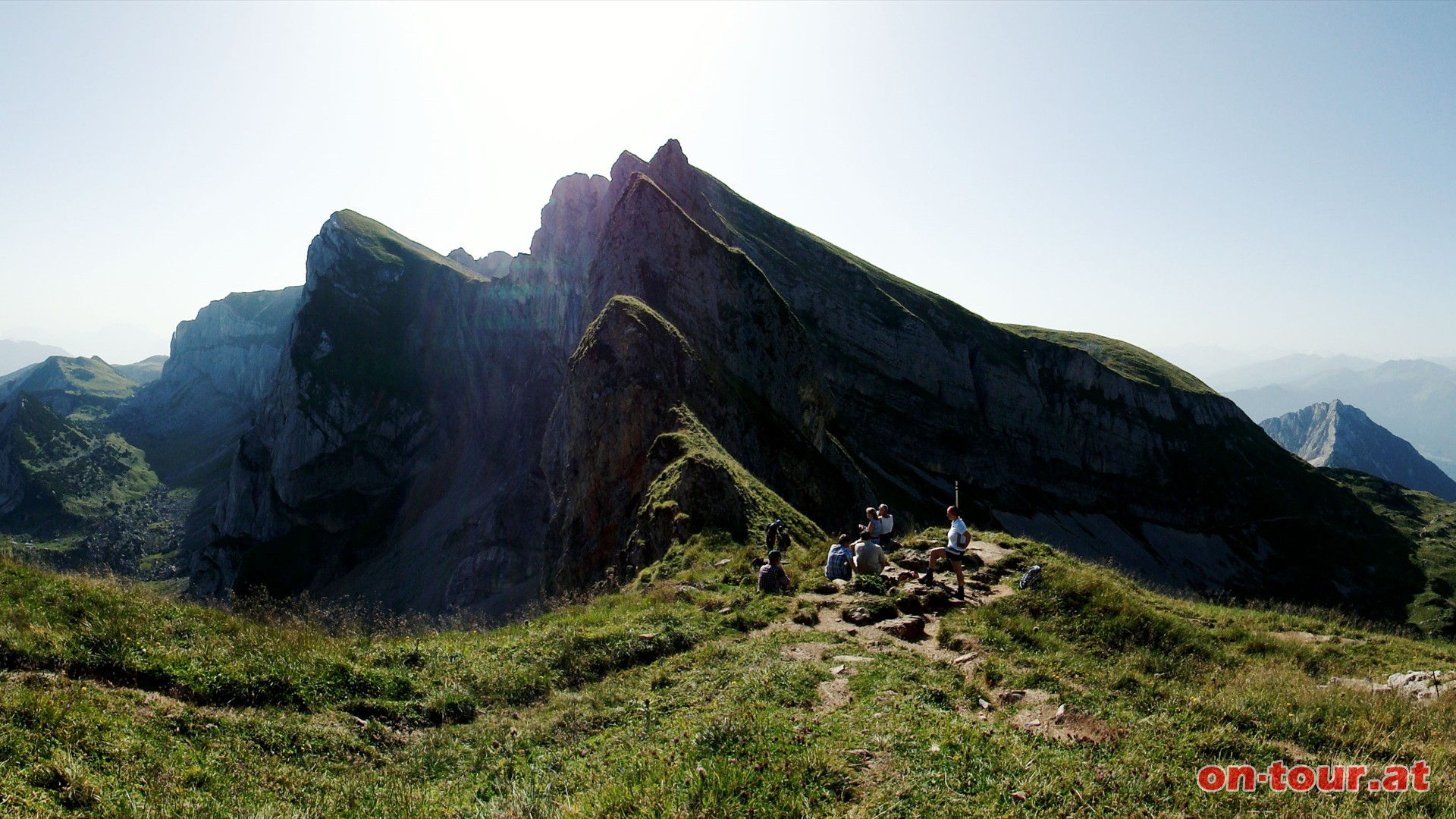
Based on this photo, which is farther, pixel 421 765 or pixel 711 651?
pixel 711 651

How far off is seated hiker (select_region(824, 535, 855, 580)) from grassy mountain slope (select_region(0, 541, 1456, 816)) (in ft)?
11.8

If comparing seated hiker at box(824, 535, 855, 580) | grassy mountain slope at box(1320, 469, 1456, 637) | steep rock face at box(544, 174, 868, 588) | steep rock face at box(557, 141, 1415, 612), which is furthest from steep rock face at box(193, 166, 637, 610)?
grassy mountain slope at box(1320, 469, 1456, 637)

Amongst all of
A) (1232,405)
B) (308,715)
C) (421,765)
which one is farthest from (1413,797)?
(1232,405)

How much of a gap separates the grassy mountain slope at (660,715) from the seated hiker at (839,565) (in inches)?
141

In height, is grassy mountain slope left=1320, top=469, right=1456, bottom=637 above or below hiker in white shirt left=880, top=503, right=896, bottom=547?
below

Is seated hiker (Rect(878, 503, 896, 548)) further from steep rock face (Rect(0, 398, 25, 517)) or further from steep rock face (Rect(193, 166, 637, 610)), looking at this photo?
steep rock face (Rect(0, 398, 25, 517))

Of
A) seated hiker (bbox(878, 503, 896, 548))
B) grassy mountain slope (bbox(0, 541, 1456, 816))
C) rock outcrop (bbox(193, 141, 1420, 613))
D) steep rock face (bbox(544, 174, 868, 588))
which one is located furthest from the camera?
rock outcrop (bbox(193, 141, 1420, 613))

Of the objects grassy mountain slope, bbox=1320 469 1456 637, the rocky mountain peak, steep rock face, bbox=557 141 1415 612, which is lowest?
grassy mountain slope, bbox=1320 469 1456 637

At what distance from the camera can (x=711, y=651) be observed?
11859mm

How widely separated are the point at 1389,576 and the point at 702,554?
13900 centimetres

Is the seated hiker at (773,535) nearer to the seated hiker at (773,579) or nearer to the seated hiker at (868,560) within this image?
the seated hiker at (868,560)

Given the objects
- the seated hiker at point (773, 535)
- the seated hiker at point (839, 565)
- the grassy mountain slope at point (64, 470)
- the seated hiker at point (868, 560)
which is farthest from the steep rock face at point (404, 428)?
the seated hiker at point (868, 560)

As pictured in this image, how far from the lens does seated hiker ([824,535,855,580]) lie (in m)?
17.0

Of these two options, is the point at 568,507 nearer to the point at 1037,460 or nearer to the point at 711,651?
the point at 711,651
